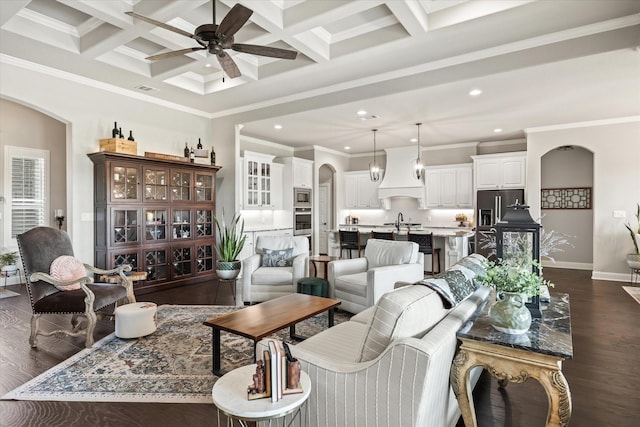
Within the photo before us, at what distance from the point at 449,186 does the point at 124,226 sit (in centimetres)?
698

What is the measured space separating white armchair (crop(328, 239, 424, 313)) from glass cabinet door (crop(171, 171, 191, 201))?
3039 mm

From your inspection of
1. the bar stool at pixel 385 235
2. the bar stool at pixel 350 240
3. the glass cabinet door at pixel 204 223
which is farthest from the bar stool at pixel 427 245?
the glass cabinet door at pixel 204 223

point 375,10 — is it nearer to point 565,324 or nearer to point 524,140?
point 565,324

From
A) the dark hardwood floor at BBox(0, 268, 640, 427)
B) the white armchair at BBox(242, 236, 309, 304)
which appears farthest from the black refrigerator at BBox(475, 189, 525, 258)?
the white armchair at BBox(242, 236, 309, 304)

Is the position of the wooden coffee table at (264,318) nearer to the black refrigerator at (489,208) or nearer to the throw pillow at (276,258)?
the throw pillow at (276,258)

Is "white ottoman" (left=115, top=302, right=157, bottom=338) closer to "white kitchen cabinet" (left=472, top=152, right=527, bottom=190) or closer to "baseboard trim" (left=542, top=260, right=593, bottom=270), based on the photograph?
"white kitchen cabinet" (left=472, top=152, right=527, bottom=190)

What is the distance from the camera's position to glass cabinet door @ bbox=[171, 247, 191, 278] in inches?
229

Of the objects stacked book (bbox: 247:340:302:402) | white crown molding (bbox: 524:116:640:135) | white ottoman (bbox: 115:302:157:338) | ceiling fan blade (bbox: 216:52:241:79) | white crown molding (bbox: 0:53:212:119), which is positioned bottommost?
white ottoman (bbox: 115:302:157:338)

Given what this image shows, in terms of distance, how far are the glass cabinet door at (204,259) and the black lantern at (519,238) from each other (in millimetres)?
5193

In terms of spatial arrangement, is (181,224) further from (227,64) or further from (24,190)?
(227,64)

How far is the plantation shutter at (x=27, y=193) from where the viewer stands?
618 cm

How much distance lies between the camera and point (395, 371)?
150cm

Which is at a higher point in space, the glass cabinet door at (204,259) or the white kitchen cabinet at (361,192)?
the white kitchen cabinet at (361,192)

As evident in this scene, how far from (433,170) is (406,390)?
26.4ft
